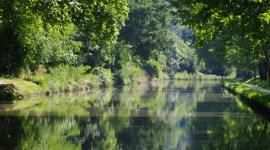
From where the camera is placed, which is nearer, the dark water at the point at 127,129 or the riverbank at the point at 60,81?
the dark water at the point at 127,129

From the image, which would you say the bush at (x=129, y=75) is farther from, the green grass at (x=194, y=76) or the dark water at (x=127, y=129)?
the dark water at (x=127, y=129)

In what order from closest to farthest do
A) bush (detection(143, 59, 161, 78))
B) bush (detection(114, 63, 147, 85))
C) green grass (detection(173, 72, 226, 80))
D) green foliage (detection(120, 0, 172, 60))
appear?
bush (detection(114, 63, 147, 85)) → green foliage (detection(120, 0, 172, 60)) → bush (detection(143, 59, 161, 78)) → green grass (detection(173, 72, 226, 80))

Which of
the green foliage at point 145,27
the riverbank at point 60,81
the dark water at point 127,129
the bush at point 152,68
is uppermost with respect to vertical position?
the green foliage at point 145,27

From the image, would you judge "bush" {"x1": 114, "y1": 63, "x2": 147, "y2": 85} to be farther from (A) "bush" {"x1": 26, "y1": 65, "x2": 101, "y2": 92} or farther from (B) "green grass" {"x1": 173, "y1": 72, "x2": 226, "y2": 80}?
(B) "green grass" {"x1": 173, "y1": 72, "x2": 226, "y2": 80}

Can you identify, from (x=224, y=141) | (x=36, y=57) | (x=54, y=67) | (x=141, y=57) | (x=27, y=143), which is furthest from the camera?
(x=141, y=57)

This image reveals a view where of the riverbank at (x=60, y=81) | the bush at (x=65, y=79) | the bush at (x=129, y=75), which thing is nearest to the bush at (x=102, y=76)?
the riverbank at (x=60, y=81)

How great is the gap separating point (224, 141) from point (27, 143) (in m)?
7.56

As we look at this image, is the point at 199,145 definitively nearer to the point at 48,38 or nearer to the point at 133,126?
the point at 133,126

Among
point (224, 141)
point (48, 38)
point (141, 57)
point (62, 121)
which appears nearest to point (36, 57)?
point (48, 38)

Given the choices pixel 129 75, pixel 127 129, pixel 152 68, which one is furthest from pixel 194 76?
pixel 127 129

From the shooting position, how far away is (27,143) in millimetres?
17406

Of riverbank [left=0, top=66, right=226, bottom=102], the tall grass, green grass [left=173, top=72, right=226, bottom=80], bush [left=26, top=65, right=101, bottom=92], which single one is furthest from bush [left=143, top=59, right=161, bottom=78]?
bush [left=26, top=65, right=101, bottom=92]

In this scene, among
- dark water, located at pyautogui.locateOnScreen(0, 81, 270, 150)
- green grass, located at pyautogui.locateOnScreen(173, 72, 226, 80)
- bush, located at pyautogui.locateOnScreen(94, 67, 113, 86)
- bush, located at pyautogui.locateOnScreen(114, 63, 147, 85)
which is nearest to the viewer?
dark water, located at pyautogui.locateOnScreen(0, 81, 270, 150)

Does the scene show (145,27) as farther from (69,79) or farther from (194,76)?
(194,76)
